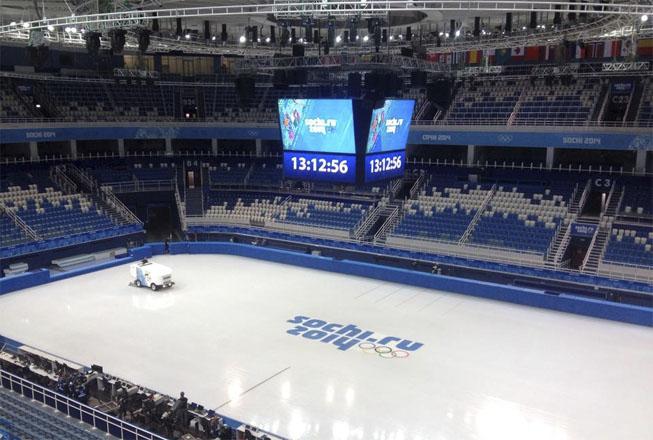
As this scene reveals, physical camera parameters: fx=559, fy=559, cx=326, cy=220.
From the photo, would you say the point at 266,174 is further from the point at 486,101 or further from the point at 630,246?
the point at 630,246

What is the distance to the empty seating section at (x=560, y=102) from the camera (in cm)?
2720

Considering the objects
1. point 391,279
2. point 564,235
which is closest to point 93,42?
point 391,279

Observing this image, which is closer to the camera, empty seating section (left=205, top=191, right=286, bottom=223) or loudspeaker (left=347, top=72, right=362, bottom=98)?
loudspeaker (left=347, top=72, right=362, bottom=98)

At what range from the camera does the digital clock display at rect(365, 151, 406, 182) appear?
17188 millimetres

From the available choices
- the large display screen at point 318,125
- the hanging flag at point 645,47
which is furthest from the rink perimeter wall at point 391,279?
the hanging flag at point 645,47

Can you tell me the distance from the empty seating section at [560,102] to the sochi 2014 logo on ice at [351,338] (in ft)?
51.1

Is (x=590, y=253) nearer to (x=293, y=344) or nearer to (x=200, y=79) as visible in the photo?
(x=293, y=344)

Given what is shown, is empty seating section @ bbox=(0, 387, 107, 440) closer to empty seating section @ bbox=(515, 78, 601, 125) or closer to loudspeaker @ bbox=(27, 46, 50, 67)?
loudspeaker @ bbox=(27, 46, 50, 67)

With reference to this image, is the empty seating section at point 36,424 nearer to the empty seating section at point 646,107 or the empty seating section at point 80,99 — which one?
the empty seating section at point 80,99

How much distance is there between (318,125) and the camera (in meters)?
17.9

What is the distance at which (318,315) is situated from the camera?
19.6 metres

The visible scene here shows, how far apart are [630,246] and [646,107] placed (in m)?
7.93

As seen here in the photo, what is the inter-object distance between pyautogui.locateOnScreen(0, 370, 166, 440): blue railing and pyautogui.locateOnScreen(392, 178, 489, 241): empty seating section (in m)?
17.5

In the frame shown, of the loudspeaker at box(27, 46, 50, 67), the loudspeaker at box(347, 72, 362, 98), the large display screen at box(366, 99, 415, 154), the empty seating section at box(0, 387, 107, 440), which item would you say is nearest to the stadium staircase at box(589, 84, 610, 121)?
the large display screen at box(366, 99, 415, 154)
